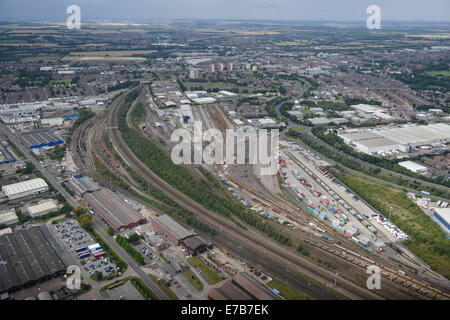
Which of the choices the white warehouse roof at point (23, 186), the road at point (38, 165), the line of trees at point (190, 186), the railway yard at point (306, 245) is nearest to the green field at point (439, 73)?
the railway yard at point (306, 245)

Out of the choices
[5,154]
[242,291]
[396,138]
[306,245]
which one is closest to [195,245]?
[242,291]

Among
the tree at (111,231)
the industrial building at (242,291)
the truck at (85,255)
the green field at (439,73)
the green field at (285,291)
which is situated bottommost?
the green field at (285,291)

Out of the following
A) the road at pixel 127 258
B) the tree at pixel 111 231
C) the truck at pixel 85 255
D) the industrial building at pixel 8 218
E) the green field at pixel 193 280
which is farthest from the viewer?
the industrial building at pixel 8 218

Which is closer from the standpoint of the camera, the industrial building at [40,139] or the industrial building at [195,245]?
the industrial building at [195,245]

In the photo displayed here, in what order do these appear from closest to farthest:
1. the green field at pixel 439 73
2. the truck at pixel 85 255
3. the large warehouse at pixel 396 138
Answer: the truck at pixel 85 255
the large warehouse at pixel 396 138
the green field at pixel 439 73

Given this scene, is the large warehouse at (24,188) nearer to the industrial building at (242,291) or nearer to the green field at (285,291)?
the industrial building at (242,291)

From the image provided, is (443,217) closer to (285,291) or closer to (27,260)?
(285,291)
